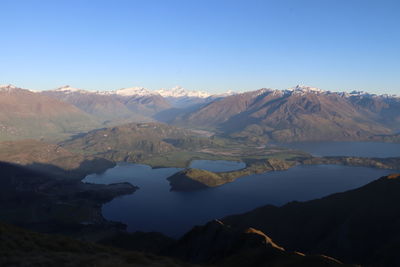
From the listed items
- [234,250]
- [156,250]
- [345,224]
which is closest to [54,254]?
[234,250]

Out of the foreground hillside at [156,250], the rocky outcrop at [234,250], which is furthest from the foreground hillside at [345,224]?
the foreground hillside at [156,250]

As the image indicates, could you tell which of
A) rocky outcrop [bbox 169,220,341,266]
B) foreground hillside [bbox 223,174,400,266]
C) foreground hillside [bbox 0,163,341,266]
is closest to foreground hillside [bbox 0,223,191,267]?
foreground hillside [bbox 0,163,341,266]

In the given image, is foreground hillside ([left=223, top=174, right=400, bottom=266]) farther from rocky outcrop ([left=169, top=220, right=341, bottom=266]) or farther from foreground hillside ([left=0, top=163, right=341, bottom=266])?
foreground hillside ([left=0, top=163, right=341, bottom=266])

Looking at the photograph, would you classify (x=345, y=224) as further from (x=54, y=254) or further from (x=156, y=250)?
(x=54, y=254)

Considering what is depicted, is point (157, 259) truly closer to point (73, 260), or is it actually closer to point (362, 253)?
point (73, 260)

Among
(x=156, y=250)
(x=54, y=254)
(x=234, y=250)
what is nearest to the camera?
(x=54, y=254)

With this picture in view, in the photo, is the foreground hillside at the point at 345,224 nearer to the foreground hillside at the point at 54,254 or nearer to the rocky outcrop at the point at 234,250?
the rocky outcrop at the point at 234,250

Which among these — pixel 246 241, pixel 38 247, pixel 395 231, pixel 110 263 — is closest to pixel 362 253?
pixel 395 231

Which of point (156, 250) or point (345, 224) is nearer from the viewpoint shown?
point (345, 224)
